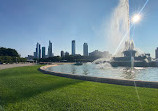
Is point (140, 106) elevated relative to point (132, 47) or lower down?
lower down

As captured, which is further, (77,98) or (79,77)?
(79,77)

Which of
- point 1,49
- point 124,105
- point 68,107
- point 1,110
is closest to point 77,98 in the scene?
point 68,107

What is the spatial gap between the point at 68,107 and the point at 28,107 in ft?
5.58

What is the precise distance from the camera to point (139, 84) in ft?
22.3

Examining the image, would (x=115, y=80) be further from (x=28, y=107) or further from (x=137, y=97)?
(x=28, y=107)

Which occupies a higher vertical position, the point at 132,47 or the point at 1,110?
the point at 132,47

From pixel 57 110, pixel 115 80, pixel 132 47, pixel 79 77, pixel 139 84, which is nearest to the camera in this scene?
pixel 57 110

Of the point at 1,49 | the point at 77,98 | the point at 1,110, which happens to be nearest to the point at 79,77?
the point at 77,98

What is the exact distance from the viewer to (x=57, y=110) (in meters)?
3.84

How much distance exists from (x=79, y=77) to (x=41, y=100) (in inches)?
201

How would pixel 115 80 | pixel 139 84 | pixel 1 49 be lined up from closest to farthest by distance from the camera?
pixel 139 84, pixel 115 80, pixel 1 49

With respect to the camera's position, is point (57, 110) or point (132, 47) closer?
point (57, 110)

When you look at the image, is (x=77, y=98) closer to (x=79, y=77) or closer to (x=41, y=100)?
(x=41, y=100)

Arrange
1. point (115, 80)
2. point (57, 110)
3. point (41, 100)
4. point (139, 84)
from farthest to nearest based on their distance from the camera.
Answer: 1. point (115, 80)
2. point (139, 84)
3. point (41, 100)
4. point (57, 110)
